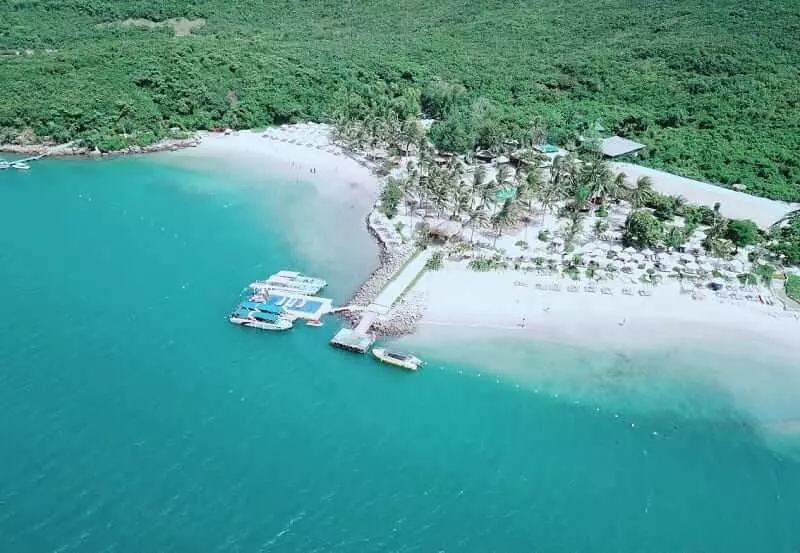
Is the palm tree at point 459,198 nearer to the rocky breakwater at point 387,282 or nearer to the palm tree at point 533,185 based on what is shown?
the palm tree at point 533,185

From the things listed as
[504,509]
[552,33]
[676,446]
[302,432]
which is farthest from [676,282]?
[552,33]

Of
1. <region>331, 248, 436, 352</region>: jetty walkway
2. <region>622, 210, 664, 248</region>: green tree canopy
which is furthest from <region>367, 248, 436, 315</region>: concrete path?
<region>622, 210, 664, 248</region>: green tree canopy

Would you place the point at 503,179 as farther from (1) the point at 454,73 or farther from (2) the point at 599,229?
(1) the point at 454,73

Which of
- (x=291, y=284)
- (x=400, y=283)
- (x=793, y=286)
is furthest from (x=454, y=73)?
(x=793, y=286)

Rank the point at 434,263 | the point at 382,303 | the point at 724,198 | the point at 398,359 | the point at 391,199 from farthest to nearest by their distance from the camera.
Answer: the point at 724,198, the point at 391,199, the point at 434,263, the point at 382,303, the point at 398,359

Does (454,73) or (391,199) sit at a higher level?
(454,73)

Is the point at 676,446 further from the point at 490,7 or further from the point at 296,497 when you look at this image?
the point at 490,7

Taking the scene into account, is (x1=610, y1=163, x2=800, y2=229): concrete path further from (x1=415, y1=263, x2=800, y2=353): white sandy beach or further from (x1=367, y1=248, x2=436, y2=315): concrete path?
(x1=367, y1=248, x2=436, y2=315): concrete path
